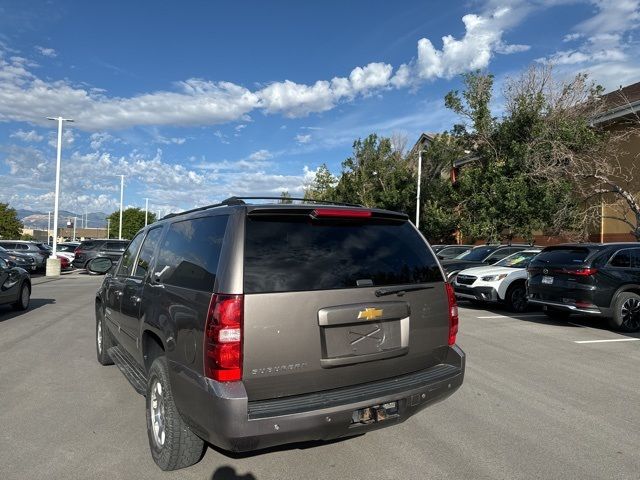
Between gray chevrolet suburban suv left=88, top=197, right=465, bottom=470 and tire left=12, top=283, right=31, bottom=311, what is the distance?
830 cm

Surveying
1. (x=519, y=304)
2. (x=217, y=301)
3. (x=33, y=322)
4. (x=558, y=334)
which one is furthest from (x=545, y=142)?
(x=217, y=301)

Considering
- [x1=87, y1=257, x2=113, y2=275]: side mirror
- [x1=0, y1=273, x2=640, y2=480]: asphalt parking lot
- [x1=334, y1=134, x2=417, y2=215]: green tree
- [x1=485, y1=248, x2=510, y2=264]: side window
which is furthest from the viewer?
[x1=334, y1=134, x2=417, y2=215]: green tree

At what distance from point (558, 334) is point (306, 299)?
7.48 m

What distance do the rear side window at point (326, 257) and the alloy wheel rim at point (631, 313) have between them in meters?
7.32

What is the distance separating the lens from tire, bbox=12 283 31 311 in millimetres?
10578

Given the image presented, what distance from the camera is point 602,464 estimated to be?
11.9 ft

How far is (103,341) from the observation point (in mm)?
6020

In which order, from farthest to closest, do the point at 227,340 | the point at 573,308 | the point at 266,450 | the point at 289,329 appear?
the point at 573,308 → the point at 266,450 → the point at 289,329 → the point at 227,340

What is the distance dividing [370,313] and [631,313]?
323 inches

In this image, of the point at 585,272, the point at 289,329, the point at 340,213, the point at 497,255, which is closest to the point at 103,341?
the point at 289,329

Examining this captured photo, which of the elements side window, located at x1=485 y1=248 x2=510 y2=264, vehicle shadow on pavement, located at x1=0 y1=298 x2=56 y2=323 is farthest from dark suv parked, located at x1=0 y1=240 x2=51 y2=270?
side window, located at x1=485 y1=248 x2=510 y2=264

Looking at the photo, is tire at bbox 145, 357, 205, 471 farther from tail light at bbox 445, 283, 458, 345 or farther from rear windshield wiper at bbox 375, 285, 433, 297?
tail light at bbox 445, 283, 458, 345

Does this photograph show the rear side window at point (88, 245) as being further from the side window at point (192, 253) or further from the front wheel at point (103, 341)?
the side window at point (192, 253)

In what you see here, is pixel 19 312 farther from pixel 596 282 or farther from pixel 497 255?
pixel 497 255
